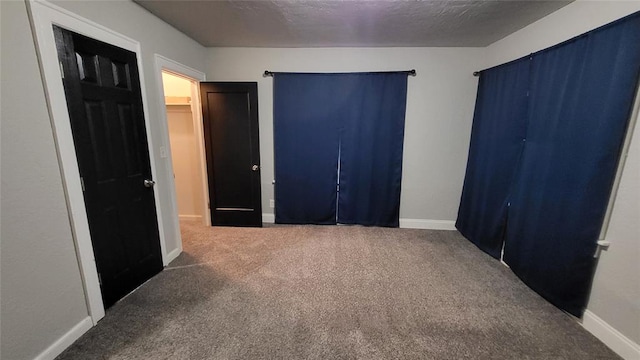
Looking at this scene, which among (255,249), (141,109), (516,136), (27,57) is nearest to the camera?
(27,57)

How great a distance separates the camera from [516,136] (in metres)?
2.32

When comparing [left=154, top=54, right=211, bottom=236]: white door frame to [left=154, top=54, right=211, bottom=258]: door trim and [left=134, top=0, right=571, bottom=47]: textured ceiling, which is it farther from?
[left=134, top=0, right=571, bottom=47]: textured ceiling

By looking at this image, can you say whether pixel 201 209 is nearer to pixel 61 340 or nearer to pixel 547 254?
pixel 61 340

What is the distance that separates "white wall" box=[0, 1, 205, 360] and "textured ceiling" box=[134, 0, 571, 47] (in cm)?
87

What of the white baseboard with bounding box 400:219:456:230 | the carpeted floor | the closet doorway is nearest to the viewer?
the carpeted floor

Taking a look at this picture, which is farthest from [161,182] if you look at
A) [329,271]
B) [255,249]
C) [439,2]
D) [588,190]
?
[588,190]

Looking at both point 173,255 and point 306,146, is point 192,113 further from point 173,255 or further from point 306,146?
point 173,255

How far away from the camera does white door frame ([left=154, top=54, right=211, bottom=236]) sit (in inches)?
90.4

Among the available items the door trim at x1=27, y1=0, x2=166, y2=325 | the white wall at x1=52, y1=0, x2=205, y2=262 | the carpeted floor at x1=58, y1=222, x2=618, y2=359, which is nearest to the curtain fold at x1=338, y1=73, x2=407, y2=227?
the carpeted floor at x1=58, y1=222, x2=618, y2=359

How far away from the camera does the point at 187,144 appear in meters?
3.48

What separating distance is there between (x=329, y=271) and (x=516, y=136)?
2.30 metres

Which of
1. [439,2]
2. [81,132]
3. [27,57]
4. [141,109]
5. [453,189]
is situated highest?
[439,2]

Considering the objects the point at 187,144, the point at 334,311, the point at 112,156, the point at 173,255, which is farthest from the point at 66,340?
the point at 187,144

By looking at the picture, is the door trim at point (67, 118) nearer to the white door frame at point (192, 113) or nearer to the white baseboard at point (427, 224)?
the white door frame at point (192, 113)
